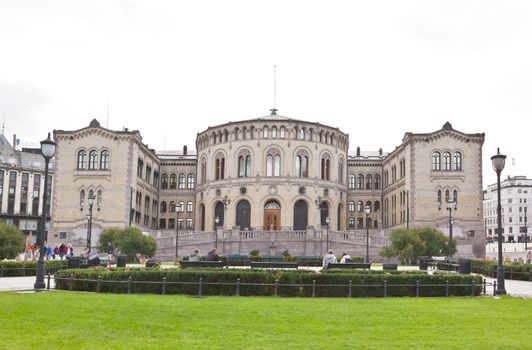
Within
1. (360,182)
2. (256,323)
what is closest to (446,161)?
(360,182)

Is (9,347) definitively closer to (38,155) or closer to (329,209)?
(329,209)

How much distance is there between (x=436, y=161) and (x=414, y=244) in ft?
68.7

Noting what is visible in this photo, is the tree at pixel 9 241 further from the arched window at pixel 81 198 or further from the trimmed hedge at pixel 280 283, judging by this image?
the arched window at pixel 81 198

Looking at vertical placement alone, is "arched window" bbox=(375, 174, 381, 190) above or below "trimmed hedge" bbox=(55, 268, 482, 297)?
above

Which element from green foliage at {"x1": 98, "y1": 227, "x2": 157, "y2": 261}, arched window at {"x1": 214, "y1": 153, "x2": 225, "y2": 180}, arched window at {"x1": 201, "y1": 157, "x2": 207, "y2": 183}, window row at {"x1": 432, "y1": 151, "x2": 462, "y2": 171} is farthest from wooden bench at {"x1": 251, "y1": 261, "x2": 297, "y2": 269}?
arched window at {"x1": 201, "y1": 157, "x2": 207, "y2": 183}

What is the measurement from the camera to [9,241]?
39.4 metres

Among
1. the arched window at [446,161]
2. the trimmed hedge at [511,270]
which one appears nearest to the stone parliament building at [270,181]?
the arched window at [446,161]

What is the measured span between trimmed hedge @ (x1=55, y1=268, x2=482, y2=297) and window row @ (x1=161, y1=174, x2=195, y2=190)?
2341 inches

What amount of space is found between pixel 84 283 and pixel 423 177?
4970 cm

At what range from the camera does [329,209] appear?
70000mm

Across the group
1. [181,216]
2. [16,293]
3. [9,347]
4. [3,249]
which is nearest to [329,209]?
[181,216]

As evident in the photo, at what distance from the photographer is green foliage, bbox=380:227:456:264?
47.5 m

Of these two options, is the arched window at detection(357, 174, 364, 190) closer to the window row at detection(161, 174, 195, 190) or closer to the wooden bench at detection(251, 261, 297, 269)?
the window row at detection(161, 174, 195, 190)

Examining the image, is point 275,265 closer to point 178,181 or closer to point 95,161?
point 95,161
